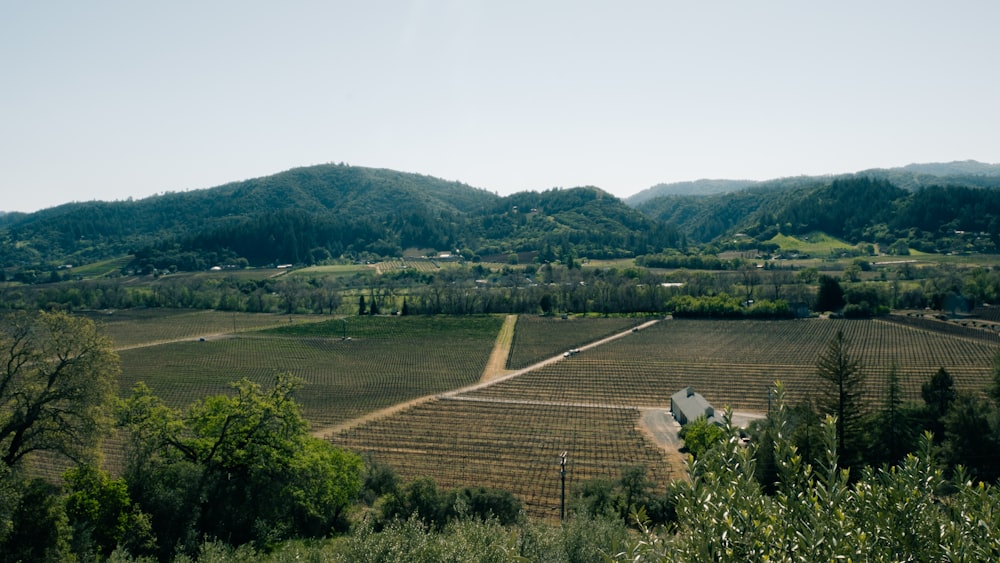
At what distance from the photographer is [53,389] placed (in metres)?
19.3

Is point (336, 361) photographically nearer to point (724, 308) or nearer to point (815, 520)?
point (724, 308)

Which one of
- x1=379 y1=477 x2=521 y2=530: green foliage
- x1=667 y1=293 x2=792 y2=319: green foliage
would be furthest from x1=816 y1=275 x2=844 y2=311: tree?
x1=379 y1=477 x2=521 y2=530: green foliage

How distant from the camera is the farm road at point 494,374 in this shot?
47750 mm

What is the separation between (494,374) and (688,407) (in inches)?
995

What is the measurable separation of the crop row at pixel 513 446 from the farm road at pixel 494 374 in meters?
1.69

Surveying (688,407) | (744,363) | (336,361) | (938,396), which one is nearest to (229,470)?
(688,407)

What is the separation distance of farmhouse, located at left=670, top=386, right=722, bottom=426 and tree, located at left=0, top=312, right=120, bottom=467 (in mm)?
34771

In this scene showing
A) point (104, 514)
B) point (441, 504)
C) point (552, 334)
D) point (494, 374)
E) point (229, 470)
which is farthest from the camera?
point (552, 334)

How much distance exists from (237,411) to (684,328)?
74.7 m

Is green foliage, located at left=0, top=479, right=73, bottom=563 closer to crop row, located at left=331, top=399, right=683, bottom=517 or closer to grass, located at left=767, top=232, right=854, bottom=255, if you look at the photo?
crop row, located at left=331, top=399, right=683, bottom=517

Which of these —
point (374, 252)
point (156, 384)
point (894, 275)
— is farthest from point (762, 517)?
point (374, 252)

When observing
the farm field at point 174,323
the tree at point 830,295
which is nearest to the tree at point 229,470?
the farm field at point 174,323

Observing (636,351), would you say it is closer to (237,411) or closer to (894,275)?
(237,411)

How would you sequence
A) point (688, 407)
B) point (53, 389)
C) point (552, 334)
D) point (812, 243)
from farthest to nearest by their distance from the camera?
point (812, 243) < point (552, 334) < point (688, 407) < point (53, 389)
